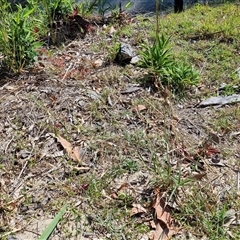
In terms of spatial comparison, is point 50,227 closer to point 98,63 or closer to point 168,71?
point 168,71

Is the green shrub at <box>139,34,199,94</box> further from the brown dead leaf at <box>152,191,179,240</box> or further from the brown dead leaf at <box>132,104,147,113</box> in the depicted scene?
the brown dead leaf at <box>152,191,179,240</box>

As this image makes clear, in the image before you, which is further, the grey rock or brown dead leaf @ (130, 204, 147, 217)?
the grey rock

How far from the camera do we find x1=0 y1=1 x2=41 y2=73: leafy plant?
2812mm

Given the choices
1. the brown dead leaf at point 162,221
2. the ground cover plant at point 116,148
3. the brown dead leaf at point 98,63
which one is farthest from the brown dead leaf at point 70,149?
the brown dead leaf at point 98,63

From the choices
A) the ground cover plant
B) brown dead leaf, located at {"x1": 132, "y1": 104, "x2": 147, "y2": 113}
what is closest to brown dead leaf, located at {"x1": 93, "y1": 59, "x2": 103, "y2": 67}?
the ground cover plant

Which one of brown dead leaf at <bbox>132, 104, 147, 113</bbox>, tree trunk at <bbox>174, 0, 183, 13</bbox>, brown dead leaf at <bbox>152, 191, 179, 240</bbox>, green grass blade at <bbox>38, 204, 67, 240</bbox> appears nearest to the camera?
green grass blade at <bbox>38, 204, 67, 240</bbox>

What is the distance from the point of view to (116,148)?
7.51ft

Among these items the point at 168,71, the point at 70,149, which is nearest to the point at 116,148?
the point at 70,149

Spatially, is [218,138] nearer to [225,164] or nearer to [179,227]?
[225,164]

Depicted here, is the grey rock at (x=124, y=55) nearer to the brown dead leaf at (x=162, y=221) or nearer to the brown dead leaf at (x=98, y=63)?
the brown dead leaf at (x=98, y=63)

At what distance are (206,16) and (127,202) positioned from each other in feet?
9.86

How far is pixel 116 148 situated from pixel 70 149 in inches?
11.0

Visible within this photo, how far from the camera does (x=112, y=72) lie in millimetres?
3000

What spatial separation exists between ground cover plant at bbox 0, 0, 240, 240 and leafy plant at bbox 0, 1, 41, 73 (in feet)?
0.30
